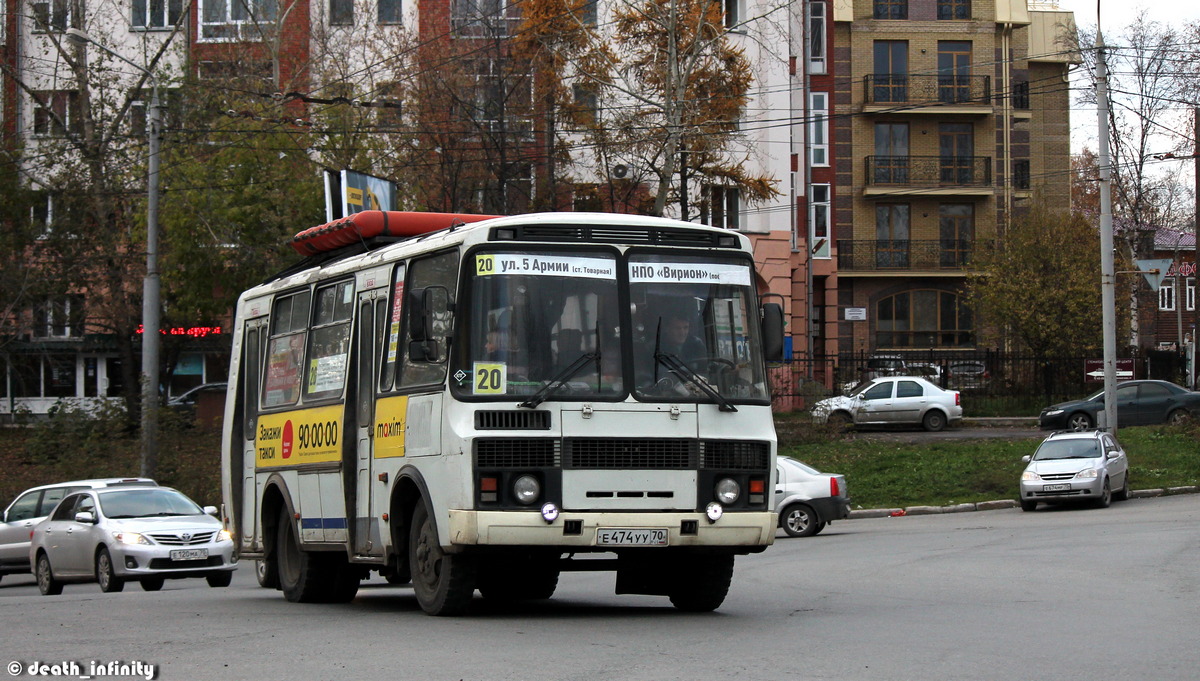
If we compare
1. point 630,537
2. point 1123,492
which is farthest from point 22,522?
point 1123,492

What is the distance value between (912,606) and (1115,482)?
55.9 ft

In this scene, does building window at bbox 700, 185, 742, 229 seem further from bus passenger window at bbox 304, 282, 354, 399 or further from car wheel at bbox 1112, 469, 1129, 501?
bus passenger window at bbox 304, 282, 354, 399

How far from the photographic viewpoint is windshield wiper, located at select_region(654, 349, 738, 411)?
36.3ft

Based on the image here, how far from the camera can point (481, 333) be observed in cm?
1083

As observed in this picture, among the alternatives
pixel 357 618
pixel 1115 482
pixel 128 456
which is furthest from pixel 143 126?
pixel 357 618

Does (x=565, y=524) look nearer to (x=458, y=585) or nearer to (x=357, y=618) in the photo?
(x=458, y=585)

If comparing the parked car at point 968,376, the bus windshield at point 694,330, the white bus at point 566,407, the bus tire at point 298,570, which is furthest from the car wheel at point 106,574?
the parked car at point 968,376

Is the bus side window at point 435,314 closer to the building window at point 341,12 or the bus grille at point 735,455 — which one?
the bus grille at point 735,455

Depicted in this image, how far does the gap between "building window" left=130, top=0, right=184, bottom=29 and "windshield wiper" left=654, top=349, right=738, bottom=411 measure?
139 feet

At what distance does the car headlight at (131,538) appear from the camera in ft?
64.3

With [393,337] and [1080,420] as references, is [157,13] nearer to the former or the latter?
[1080,420]

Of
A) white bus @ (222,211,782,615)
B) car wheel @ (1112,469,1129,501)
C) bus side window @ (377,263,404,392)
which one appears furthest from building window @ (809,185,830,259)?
white bus @ (222,211,782,615)

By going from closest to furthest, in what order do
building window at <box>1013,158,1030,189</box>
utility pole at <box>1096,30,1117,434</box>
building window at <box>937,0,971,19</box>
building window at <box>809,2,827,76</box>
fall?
utility pole at <box>1096,30,1117,434</box> → building window at <box>809,2,827,76</box> → building window at <box>937,0,971,19</box> → building window at <box>1013,158,1030,189</box>

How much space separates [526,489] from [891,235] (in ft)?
178
